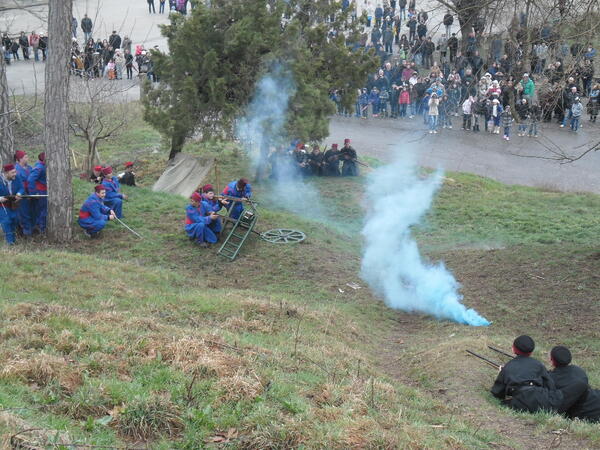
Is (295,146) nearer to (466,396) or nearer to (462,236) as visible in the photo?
(462,236)

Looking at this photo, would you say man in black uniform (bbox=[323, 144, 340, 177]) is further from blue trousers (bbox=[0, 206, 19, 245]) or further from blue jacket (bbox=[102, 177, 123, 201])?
blue trousers (bbox=[0, 206, 19, 245])

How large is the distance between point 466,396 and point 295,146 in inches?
523

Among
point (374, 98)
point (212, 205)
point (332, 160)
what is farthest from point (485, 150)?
point (212, 205)

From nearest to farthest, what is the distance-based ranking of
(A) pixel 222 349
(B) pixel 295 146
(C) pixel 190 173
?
(A) pixel 222 349 < (C) pixel 190 173 < (B) pixel 295 146

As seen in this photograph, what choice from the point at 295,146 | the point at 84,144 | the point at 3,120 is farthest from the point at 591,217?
the point at 84,144

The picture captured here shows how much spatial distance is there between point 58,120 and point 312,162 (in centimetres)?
918

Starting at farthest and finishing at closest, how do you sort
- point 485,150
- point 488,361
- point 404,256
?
point 485,150 → point 404,256 → point 488,361

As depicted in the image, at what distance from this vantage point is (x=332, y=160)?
21.9 metres

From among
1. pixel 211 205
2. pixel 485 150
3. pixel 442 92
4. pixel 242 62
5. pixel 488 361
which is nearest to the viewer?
pixel 488 361


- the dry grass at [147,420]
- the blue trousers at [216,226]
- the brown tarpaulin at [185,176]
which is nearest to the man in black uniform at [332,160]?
the brown tarpaulin at [185,176]

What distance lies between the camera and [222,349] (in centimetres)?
823

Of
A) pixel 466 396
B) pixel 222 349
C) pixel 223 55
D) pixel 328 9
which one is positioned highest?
pixel 328 9

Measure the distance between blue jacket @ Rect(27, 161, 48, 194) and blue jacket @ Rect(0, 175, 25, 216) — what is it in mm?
234

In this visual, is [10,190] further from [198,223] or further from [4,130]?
[198,223]
